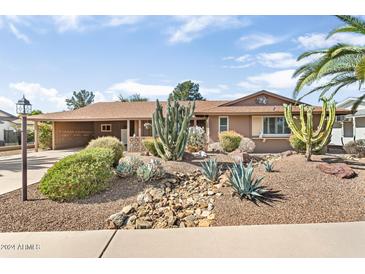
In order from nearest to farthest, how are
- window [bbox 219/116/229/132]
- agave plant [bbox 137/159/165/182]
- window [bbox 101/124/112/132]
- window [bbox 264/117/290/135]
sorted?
1. agave plant [bbox 137/159/165/182]
2. window [bbox 264/117/290/135]
3. window [bbox 219/116/229/132]
4. window [bbox 101/124/112/132]

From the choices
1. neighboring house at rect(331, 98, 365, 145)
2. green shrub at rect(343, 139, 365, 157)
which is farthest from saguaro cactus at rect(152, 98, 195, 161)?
neighboring house at rect(331, 98, 365, 145)

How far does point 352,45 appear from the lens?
27.3 ft

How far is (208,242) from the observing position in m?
4.48

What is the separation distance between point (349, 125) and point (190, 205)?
20875 millimetres

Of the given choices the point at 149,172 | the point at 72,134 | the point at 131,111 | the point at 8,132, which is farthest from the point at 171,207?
the point at 8,132

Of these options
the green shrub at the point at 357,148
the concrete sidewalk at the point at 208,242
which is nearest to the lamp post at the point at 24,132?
the concrete sidewalk at the point at 208,242

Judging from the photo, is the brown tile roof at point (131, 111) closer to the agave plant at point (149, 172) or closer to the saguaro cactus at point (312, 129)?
the saguaro cactus at point (312, 129)

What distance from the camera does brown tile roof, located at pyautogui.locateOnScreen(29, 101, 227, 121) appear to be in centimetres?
1856

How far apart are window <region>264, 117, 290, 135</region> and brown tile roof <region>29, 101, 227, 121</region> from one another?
4.09 m

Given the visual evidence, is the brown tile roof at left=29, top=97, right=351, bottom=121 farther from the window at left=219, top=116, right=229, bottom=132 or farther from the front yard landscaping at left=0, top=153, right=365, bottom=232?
the front yard landscaping at left=0, top=153, right=365, bottom=232

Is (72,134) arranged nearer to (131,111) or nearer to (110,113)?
(110,113)

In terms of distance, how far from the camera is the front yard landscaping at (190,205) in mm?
5359

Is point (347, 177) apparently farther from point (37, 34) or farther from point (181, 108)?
point (37, 34)

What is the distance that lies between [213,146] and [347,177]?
7933mm
